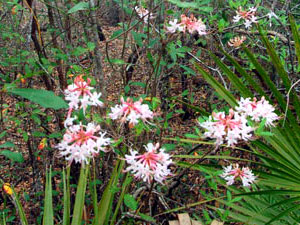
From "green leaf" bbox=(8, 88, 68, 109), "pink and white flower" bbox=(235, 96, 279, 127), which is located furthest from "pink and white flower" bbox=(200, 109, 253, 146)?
"green leaf" bbox=(8, 88, 68, 109)

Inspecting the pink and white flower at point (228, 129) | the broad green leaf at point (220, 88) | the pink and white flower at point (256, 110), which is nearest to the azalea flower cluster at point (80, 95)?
the pink and white flower at point (228, 129)

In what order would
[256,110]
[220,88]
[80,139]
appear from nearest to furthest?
[80,139]
[256,110]
[220,88]

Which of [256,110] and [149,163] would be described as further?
[256,110]

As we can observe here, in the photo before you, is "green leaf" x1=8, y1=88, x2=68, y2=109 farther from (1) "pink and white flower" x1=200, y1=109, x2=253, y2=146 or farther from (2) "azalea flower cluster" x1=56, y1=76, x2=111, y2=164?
(1) "pink and white flower" x1=200, y1=109, x2=253, y2=146

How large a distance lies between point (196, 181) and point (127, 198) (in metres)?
1.52

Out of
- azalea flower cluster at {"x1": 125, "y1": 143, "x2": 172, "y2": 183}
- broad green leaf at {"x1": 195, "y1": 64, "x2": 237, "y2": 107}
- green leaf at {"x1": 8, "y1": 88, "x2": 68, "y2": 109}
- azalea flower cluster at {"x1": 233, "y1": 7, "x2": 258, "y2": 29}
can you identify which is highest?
azalea flower cluster at {"x1": 233, "y1": 7, "x2": 258, "y2": 29}

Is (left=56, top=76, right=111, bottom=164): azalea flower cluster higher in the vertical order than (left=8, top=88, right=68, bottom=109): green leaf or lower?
lower

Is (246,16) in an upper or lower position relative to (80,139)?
upper

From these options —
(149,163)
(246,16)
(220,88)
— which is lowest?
(149,163)

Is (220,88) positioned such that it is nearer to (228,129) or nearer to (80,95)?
(228,129)

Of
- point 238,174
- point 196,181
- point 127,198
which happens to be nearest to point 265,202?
point 238,174

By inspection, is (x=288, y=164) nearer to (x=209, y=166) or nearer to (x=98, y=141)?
(x=209, y=166)

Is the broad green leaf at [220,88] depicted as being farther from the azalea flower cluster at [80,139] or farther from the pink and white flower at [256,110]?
the azalea flower cluster at [80,139]

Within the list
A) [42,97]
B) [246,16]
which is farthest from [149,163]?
[246,16]
